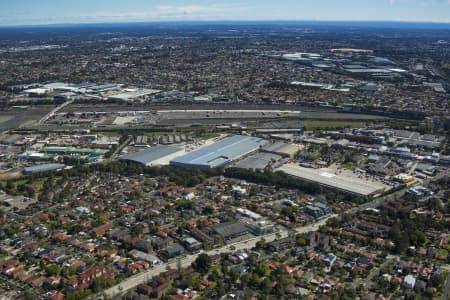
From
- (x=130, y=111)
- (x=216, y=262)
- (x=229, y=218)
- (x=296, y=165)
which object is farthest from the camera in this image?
(x=130, y=111)

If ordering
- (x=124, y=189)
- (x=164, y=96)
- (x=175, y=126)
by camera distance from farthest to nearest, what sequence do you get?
(x=164, y=96)
(x=175, y=126)
(x=124, y=189)

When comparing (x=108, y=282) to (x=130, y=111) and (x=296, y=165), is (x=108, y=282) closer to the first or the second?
(x=296, y=165)

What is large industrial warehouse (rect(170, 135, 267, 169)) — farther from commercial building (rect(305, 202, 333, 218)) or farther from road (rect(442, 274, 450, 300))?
road (rect(442, 274, 450, 300))

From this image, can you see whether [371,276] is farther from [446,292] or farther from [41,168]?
[41,168]

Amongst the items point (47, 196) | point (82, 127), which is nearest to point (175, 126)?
point (82, 127)

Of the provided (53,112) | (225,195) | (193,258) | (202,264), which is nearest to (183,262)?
(193,258)

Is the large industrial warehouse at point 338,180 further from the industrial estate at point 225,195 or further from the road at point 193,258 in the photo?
the road at point 193,258

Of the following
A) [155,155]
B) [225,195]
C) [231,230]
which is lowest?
[225,195]
